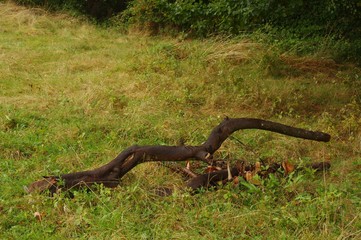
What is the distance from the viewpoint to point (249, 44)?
961 centimetres

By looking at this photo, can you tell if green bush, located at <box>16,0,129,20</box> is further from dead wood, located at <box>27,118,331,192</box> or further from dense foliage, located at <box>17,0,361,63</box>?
dead wood, located at <box>27,118,331,192</box>

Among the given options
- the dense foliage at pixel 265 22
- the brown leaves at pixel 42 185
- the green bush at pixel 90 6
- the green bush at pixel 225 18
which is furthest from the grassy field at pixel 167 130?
the green bush at pixel 90 6

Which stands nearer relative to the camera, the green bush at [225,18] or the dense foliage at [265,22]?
the dense foliage at [265,22]

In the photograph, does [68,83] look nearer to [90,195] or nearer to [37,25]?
[90,195]

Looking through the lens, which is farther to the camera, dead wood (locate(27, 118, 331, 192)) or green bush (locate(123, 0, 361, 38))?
Answer: green bush (locate(123, 0, 361, 38))

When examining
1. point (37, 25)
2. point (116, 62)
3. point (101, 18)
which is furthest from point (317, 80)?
point (101, 18)

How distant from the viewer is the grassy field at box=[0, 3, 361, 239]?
363 cm

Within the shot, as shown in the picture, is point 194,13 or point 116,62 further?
point 194,13

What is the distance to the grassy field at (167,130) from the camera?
363cm

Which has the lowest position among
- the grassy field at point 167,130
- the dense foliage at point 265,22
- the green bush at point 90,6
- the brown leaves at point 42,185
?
the green bush at point 90,6

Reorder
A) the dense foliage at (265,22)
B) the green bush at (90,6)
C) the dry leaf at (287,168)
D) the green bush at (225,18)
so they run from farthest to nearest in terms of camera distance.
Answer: the green bush at (90,6) < the green bush at (225,18) < the dense foliage at (265,22) < the dry leaf at (287,168)

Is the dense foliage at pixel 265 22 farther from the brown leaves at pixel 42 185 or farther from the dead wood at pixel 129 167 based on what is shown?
the brown leaves at pixel 42 185

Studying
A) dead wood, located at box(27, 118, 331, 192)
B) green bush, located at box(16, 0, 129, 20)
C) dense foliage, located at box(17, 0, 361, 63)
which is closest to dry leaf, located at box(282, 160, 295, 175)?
dead wood, located at box(27, 118, 331, 192)

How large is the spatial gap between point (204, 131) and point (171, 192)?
1741 millimetres
